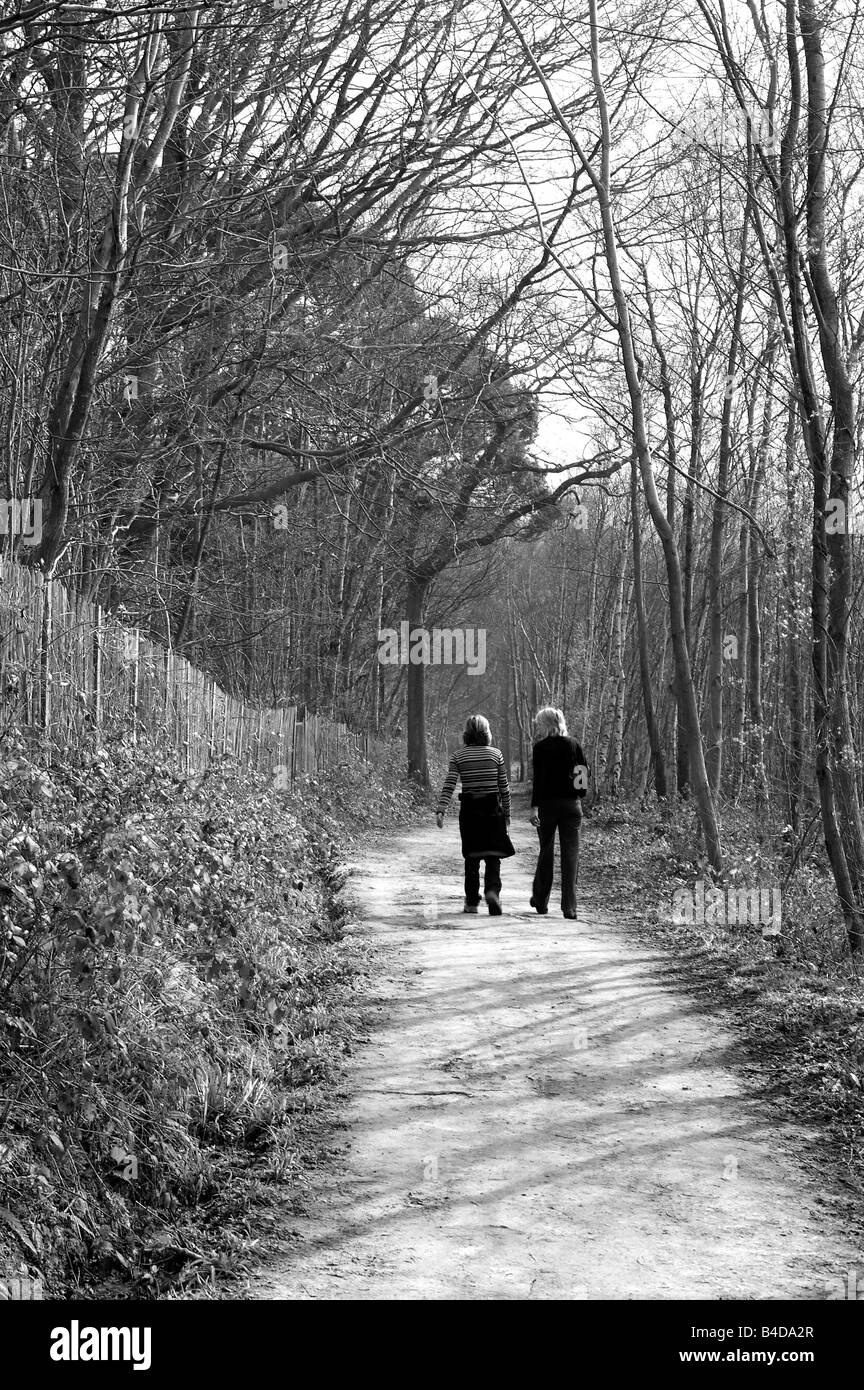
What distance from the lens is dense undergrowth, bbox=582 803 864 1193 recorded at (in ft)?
20.7

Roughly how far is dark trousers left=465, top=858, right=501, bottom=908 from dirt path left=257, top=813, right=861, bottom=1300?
2.69 metres

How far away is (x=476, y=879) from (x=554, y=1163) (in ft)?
21.8

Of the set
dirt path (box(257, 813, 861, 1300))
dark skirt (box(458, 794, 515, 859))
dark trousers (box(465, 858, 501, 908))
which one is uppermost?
dark skirt (box(458, 794, 515, 859))

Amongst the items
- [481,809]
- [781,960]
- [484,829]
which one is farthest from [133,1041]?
[481,809]

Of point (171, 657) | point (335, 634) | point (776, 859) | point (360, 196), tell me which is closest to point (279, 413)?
point (360, 196)

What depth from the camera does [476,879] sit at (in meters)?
11.9

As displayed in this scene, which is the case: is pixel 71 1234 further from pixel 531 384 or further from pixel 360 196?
pixel 531 384

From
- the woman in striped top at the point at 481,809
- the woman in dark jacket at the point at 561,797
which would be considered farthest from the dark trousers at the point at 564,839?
the woman in striped top at the point at 481,809

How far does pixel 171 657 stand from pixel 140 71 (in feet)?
15.8

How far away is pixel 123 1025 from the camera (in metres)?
5.41

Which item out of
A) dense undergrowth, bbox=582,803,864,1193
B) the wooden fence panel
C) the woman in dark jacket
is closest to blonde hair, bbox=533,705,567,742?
the woman in dark jacket

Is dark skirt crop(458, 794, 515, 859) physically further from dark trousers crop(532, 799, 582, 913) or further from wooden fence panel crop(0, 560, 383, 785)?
wooden fence panel crop(0, 560, 383, 785)

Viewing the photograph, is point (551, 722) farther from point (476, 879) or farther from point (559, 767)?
point (476, 879)

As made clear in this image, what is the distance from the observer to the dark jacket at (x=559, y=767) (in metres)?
11.8
